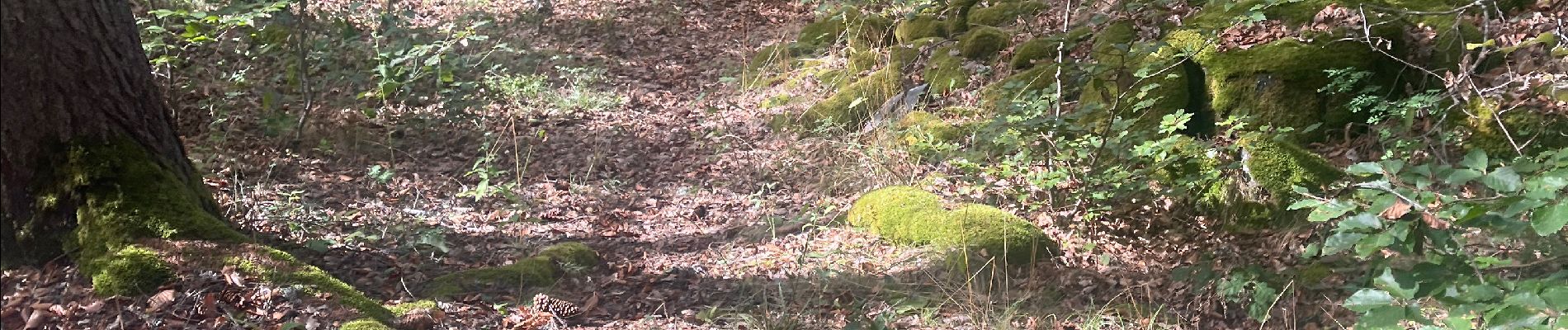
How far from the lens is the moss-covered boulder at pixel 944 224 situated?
4.22m

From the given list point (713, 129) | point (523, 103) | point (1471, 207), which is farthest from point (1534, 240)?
point (523, 103)

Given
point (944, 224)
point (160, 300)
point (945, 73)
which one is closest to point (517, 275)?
point (160, 300)

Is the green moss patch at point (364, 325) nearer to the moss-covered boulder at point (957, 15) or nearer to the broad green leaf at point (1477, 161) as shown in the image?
the broad green leaf at point (1477, 161)

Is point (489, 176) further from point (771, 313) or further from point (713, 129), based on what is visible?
point (771, 313)

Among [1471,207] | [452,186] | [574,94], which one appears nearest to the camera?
[1471,207]

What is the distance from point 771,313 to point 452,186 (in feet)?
8.64

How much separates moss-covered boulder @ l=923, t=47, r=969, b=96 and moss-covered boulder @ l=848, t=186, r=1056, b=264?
5.65 ft

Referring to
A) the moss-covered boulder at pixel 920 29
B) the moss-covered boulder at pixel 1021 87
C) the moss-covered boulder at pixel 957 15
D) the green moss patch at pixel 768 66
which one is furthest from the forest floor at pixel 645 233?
the moss-covered boulder at pixel 957 15

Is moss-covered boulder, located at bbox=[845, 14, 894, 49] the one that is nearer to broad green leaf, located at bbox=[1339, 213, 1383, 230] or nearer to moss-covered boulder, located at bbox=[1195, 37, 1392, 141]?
moss-covered boulder, located at bbox=[1195, 37, 1392, 141]

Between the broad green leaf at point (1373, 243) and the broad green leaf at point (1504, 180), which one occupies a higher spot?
the broad green leaf at point (1504, 180)

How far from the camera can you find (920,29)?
7.60 meters

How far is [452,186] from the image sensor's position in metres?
Result: 5.56

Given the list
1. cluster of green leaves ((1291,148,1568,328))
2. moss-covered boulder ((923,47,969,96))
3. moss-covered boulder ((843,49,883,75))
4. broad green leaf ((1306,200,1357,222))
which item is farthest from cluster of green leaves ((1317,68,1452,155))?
moss-covered boulder ((843,49,883,75))

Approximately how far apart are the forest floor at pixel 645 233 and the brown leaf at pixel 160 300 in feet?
0.05
